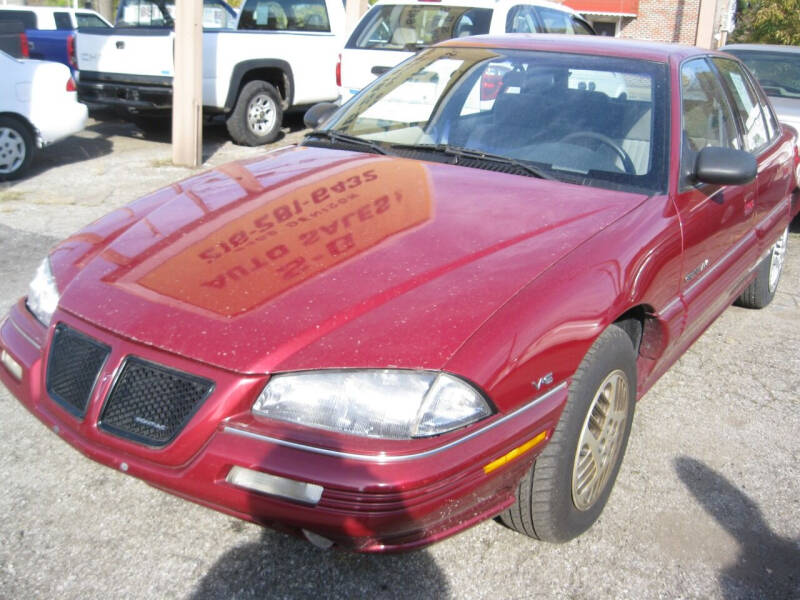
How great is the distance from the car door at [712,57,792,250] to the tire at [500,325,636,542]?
1.91 metres

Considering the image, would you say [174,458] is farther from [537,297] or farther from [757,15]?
[757,15]

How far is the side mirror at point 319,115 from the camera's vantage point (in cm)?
435

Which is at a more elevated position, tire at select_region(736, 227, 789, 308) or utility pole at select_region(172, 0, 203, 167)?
→ utility pole at select_region(172, 0, 203, 167)

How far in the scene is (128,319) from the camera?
2398 millimetres

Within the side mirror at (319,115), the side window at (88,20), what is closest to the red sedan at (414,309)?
the side mirror at (319,115)

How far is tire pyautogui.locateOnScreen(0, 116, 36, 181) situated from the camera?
318 inches

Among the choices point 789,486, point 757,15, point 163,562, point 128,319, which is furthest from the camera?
point 757,15

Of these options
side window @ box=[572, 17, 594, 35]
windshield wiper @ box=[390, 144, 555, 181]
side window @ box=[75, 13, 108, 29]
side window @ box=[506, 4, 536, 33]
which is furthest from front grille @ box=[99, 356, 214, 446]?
side window @ box=[75, 13, 108, 29]

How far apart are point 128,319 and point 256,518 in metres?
0.70

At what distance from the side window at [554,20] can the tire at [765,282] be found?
4497mm

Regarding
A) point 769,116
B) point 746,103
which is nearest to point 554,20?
point 769,116

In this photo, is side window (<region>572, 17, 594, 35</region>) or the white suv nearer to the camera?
the white suv

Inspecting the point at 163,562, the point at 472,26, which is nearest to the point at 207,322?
the point at 163,562

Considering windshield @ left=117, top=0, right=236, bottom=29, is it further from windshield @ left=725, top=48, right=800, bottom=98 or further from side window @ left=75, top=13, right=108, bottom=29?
windshield @ left=725, top=48, right=800, bottom=98
